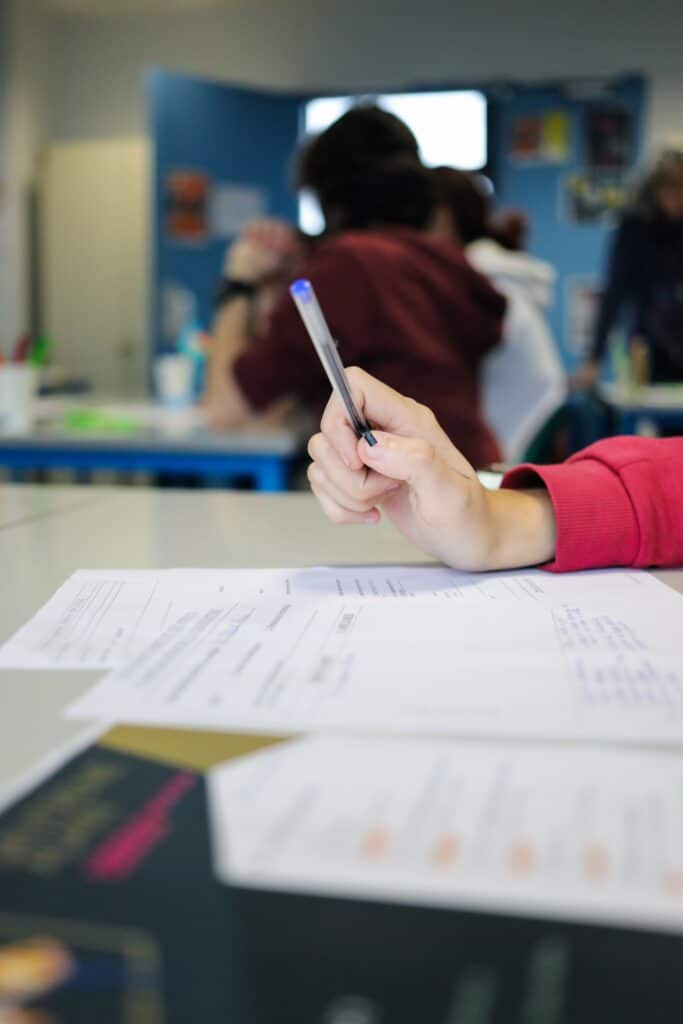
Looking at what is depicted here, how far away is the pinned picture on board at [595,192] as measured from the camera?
524cm

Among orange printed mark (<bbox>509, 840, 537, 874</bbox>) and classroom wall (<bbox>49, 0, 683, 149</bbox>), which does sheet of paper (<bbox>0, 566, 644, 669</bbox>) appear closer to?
→ orange printed mark (<bbox>509, 840, 537, 874</bbox>)

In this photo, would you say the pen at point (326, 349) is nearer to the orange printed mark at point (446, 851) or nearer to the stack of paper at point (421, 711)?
the stack of paper at point (421, 711)

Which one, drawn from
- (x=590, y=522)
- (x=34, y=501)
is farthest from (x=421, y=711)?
(x=34, y=501)

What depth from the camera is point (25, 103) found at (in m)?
5.58

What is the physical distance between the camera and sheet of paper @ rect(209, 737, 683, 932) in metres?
0.30

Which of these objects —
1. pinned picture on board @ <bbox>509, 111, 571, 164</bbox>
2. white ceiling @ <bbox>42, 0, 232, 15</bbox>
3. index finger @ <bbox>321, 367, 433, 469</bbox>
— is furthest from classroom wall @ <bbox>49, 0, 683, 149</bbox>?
index finger @ <bbox>321, 367, 433, 469</bbox>

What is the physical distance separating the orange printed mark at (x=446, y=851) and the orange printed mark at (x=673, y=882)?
0.19 ft

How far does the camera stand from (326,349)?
62 centimetres

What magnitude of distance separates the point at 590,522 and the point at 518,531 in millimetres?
Answer: 52

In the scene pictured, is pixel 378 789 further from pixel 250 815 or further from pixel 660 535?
pixel 660 535

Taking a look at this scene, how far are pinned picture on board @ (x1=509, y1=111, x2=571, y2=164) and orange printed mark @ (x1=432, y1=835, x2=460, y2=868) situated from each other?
5.28m

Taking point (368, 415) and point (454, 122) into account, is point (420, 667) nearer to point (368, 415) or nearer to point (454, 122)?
point (368, 415)

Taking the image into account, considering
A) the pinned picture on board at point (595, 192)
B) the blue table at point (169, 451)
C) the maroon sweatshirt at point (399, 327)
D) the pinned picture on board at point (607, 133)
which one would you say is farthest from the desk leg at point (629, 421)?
the pinned picture on board at point (607, 133)

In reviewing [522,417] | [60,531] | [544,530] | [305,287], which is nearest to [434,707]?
[305,287]
